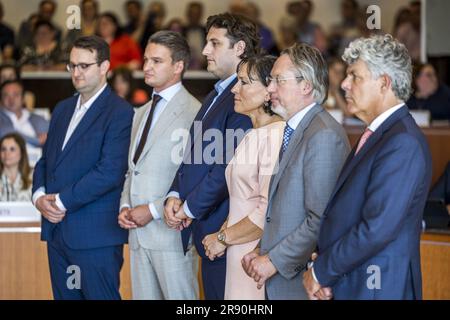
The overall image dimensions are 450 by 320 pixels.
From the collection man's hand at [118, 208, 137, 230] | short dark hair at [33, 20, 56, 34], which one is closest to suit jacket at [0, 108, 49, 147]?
short dark hair at [33, 20, 56, 34]

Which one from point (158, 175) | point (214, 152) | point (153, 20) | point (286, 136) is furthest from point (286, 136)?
point (153, 20)

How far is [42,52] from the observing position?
31.5 ft

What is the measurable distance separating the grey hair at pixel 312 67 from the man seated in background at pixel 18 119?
13.0ft

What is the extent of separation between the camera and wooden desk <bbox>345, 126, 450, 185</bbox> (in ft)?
19.9

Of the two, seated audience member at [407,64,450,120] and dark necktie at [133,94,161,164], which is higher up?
dark necktie at [133,94,161,164]

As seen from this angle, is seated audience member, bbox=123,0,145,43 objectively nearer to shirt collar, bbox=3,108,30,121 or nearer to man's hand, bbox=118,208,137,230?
shirt collar, bbox=3,108,30,121

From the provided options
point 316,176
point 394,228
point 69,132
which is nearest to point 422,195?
point 394,228

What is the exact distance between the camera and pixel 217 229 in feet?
12.7

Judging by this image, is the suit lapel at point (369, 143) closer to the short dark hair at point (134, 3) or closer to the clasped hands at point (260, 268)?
the clasped hands at point (260, 268)

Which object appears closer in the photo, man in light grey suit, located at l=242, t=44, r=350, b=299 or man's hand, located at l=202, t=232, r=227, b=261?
man in light grey suit, located at l=242, t=44, r=350, b=299

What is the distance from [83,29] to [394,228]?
7.70 meters

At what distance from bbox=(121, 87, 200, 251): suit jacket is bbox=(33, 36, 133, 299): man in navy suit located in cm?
8

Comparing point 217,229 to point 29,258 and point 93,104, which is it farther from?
point 29,258

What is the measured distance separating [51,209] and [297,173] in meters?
1.35
